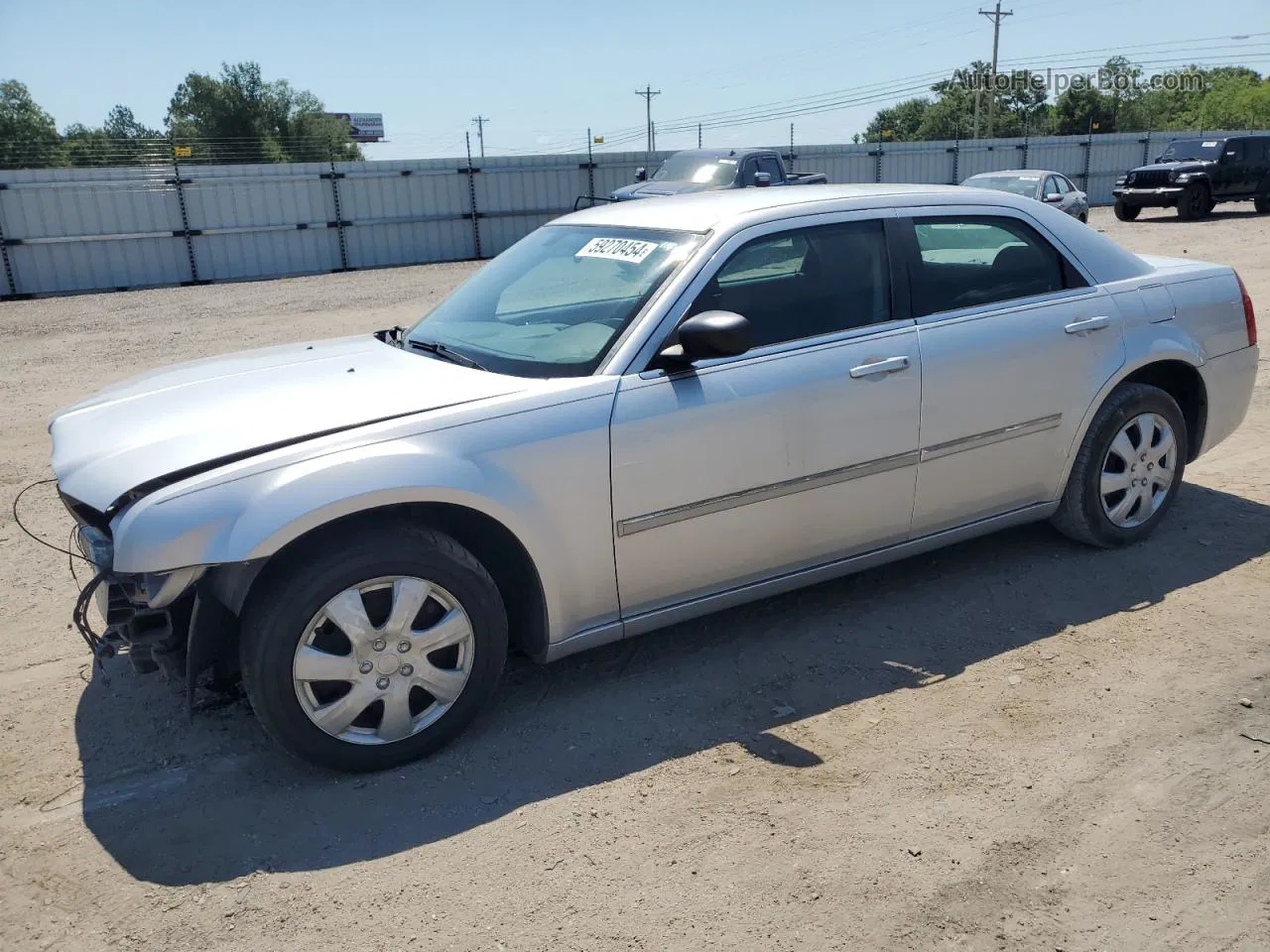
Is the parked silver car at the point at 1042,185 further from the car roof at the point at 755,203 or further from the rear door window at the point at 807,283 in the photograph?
the rear door window at the point at 807,283

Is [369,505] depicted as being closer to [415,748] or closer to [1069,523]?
[415,748]

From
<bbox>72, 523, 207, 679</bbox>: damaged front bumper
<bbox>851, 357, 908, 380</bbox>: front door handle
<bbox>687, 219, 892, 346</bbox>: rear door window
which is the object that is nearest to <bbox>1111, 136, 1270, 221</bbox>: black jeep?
<bbox>687, 219, 892, 346</bbox>: rear door window

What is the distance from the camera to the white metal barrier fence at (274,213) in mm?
18016

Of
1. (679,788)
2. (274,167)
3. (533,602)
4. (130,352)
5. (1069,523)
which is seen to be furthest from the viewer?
(274,167)

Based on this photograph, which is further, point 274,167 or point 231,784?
point 274,167

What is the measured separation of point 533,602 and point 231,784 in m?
1.09

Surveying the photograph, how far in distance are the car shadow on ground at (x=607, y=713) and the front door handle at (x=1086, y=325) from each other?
1070mm

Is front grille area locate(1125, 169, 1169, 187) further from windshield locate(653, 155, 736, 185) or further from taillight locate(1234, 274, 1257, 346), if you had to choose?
taillight locate(1234, 274, 1257, 346)

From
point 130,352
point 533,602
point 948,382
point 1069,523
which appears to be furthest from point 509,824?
point 130,352

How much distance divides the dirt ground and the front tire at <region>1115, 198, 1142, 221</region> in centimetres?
2268

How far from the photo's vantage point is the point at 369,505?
121 inches

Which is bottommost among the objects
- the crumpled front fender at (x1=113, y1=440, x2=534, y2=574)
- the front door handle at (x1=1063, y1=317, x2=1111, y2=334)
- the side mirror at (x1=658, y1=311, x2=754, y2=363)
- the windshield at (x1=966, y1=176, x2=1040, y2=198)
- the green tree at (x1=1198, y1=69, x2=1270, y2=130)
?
the crumpled front fender at (x1=113, y1=440, x2=534, y2=574)

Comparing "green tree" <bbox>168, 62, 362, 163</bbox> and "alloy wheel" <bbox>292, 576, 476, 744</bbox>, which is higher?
"green tree" <bbox>168, 62, 362, 163</bbox>

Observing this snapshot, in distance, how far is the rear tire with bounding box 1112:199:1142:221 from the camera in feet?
80.3
